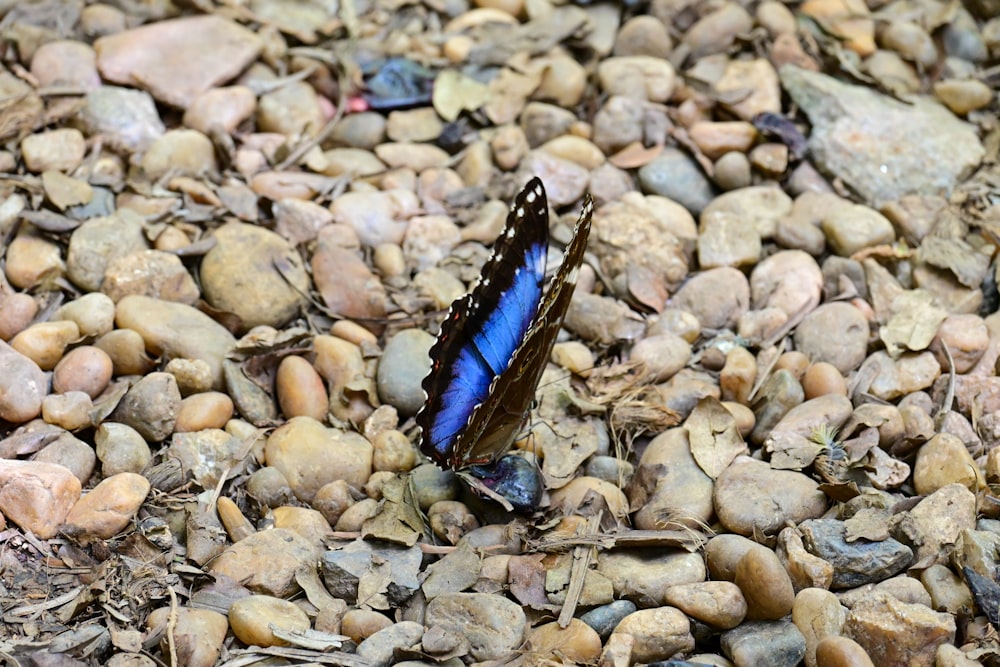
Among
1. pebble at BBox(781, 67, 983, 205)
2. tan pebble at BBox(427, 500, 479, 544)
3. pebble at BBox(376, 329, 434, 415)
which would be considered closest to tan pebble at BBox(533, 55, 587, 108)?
pebble at BBox(781, 67, 983, 205)

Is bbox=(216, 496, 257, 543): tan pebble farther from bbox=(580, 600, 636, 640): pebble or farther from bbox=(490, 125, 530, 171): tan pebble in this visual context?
bbox=(490, 125, 530, 171): tan pebble

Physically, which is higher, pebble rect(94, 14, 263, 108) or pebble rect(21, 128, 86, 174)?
pebble rect(94, 14, 263, 108)

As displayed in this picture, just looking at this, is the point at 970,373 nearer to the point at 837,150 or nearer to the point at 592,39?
the point at 837,150

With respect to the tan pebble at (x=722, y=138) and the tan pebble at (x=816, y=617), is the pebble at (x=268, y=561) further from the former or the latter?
the tan pebble at (x=722, y=138)

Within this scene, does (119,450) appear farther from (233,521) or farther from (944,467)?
(944,467)

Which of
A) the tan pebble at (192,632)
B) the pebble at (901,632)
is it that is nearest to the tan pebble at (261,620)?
the tan pebble at (192,632)

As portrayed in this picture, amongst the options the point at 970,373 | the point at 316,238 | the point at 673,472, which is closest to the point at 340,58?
the point at 316,238
